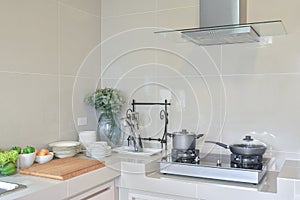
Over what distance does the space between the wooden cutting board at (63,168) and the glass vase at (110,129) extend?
46 centimetres

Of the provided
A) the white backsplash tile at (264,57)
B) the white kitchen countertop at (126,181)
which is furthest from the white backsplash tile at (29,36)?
the white backsplash tile at (264,57)

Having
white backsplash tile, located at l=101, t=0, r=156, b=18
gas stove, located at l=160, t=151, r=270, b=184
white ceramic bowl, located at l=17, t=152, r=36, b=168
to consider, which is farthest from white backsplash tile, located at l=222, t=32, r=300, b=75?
white ceramic bowl, located at l=17, t=152, r=36, b=168

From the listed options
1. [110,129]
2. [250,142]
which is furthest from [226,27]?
[110,129]

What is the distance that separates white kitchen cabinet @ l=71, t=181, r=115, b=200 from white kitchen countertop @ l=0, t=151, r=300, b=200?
48 millimetres

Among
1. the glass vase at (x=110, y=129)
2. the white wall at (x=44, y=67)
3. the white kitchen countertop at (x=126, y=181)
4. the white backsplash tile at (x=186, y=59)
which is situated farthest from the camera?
the glass vase at (x=110, y=129)

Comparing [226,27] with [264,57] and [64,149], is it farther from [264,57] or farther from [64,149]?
[64,149]

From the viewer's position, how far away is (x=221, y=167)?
173 centimetres

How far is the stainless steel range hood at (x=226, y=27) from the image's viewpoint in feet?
5.72

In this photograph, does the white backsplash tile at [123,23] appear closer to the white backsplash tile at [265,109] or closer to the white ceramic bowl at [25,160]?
the white backsplash tile at [265,109]

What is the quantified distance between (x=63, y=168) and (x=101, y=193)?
300mm

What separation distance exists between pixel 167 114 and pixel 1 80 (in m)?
1.16

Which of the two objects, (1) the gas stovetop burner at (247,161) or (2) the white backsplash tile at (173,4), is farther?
(2) the white backsplash tile at (173,4)

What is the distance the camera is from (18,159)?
5.62ft

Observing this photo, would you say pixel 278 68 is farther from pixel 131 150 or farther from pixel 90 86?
pixel 90 86
